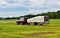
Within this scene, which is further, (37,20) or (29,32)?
(37,20)

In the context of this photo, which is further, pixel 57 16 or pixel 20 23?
pixel 57 16

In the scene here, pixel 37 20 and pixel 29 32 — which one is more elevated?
pixel 29 32

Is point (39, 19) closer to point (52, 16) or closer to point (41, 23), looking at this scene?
point (41, 23)

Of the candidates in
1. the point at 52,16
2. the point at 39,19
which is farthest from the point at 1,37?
the point at 52,16

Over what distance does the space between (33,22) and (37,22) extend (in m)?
1.17

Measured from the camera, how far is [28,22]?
197 ft

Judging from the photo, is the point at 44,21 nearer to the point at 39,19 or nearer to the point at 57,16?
the point at 39,19

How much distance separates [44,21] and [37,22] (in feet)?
6.24

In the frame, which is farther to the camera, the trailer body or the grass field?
the trailer body

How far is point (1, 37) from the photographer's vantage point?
84.0 feet

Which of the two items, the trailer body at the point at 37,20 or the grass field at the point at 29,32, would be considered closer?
the grass field at the point at 29,32

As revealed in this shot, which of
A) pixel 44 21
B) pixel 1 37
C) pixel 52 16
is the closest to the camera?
pixel 1 37

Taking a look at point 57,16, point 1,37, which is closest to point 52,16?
point 57,16

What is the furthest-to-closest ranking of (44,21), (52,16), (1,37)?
(52,16)
(44,21)
(1,37)
